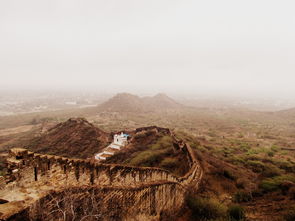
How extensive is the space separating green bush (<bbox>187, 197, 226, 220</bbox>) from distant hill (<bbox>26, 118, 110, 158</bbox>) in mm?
22622

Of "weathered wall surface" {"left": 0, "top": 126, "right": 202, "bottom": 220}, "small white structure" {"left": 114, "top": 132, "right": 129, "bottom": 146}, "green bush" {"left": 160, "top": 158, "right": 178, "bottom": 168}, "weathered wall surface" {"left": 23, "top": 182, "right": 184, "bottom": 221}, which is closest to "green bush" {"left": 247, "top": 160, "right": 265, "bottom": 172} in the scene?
"green bush" {"left": 160, "top": 158, "right": 178, "bottom": 168}

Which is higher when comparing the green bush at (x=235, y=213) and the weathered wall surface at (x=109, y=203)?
the weathered wall surface at (x=109, y=203)

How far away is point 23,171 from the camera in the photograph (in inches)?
189

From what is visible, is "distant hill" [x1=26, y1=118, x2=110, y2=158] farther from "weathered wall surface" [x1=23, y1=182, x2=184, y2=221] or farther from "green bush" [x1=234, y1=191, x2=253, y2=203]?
"green bush" [x1=234, y1=191, x2=253, y2=203]

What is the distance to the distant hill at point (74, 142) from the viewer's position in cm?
3130

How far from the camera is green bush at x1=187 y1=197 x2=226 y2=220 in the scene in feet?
29.6

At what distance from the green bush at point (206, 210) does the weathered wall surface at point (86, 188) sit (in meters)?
2.20

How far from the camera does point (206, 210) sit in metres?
9.62

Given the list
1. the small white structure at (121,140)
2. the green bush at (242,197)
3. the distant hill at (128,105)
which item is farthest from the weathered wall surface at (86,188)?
the distant hill at (128,105)

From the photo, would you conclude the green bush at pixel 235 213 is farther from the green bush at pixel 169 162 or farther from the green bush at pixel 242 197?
the green bush at pixel 169 162

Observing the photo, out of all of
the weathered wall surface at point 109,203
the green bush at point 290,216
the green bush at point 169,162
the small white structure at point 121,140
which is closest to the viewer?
the weathered wall surface at point 109,203

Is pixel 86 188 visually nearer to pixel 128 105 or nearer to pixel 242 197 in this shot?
pixel 242 197

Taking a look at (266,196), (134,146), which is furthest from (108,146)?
(266,196)

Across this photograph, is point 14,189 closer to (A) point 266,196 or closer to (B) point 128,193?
(B) point 128,193
